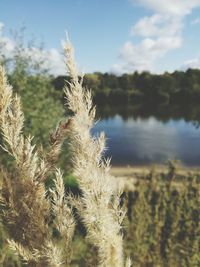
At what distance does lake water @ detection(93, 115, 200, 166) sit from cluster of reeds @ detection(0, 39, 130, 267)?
2440cm

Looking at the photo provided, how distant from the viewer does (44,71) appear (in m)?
17.4

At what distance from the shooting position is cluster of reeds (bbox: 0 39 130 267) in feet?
4.82

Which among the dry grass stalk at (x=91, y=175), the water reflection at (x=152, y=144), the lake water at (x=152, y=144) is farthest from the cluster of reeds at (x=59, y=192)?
the lake water at (x=152, y=144)

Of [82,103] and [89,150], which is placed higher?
[82,103]

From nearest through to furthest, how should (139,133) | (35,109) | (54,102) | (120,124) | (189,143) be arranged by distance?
Answer: (35,109) < (54,102) < (189,143) < (139,133) < (120,124)

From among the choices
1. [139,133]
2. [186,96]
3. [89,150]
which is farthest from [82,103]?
[186,96]

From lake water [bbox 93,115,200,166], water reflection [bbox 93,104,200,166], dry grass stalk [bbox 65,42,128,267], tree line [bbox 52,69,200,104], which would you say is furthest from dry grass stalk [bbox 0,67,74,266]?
tree line [bbox 52,69,200,104]

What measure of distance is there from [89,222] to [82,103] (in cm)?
38

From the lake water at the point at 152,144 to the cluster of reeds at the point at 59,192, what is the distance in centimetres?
2440

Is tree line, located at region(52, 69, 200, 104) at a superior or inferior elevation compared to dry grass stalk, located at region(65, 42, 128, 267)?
inferior

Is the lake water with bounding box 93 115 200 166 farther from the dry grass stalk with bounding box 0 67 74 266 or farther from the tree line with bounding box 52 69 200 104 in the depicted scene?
the tree line with bounding box 52 69 200 104

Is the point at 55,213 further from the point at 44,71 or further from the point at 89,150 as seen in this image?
the point at 44,71

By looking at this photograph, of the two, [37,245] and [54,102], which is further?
[54,102]

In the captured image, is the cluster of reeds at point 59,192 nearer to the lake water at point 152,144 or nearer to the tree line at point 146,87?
the lake water at point 152,144
